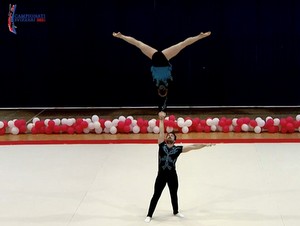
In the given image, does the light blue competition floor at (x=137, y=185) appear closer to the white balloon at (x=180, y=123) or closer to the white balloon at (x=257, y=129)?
the white balloon at (x=257, y=129)

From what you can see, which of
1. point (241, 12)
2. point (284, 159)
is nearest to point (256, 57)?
point (241, 12)

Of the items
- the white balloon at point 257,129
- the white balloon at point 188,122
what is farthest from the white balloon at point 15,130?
the white balloon at point 257,129

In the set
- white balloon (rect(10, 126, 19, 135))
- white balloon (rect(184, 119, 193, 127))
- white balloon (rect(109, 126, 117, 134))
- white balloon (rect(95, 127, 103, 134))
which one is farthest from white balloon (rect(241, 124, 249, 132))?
white balloon (rect(10, 126, 19, 135))

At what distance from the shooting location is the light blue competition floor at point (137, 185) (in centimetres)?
685

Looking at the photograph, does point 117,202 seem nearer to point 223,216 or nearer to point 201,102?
point 223,216

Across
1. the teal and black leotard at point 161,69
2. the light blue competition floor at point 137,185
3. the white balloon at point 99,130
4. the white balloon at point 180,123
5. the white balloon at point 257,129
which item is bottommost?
the light blue competition floor at point 137,185

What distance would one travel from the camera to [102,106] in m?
13.4

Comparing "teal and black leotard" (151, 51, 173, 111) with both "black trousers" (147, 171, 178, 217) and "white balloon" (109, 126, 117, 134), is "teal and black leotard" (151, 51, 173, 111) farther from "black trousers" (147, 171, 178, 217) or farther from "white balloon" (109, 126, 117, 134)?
"white balloon" (109, 126, 117, 134)

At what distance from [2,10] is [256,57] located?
20.8ft

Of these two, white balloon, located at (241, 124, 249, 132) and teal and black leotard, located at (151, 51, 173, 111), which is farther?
white balloon, located at (241, 124, 249, 132)

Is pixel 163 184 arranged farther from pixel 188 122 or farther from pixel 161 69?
pixel 188 122

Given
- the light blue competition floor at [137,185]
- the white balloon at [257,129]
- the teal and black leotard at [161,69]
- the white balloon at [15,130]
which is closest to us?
the teal and black leotard at [161,69]

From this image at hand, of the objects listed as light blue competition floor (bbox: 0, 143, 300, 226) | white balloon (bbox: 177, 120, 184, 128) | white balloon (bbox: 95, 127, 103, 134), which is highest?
white balloon (bbox: 177, 120, 184, 128)

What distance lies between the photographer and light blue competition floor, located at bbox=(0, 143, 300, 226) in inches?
270
